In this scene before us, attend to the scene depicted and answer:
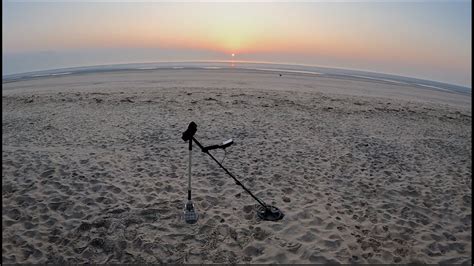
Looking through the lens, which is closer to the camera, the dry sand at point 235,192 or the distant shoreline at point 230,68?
the dry sand at point 235,192

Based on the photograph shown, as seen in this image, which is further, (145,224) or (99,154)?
(99,154)

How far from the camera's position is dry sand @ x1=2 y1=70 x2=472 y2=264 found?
5.23 meters

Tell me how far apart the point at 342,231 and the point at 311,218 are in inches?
25.5

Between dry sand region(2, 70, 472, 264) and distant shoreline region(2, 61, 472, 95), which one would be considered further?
distant shoreline region(2, 61, 472, 95)

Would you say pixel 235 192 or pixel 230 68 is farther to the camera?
pixel 230 68

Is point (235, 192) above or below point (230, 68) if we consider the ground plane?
below

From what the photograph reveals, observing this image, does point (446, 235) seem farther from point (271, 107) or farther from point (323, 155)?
point (271, 107)

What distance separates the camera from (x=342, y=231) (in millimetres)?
5754

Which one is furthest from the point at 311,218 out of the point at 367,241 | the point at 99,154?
the point at 99,154

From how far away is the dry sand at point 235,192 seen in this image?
523 cm

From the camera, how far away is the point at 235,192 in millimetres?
7219

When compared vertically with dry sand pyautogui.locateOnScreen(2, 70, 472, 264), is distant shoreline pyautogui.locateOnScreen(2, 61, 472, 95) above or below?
above

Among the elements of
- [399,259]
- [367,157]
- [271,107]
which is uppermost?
[271,107]

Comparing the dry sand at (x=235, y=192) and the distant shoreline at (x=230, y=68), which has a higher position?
the distant shoreline at (x=230, y=68)
